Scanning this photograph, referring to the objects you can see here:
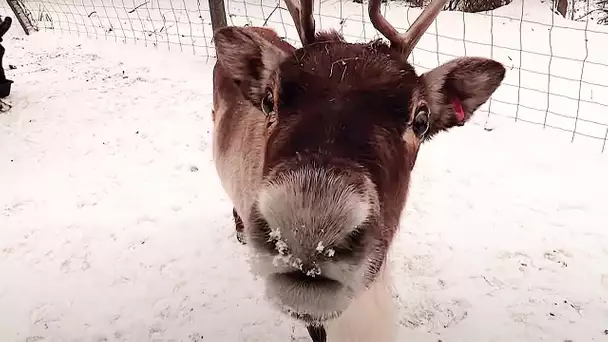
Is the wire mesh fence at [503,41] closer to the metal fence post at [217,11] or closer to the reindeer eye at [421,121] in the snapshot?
the metal fence post at [217,11]

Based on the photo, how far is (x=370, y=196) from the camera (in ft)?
6.15

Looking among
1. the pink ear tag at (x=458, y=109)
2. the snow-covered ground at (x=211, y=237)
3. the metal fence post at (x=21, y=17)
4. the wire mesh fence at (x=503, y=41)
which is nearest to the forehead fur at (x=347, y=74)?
the pink ear tag at (x=458, y=109)

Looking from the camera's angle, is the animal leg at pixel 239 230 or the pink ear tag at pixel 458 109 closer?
the pink ear tag at pixel 458 109

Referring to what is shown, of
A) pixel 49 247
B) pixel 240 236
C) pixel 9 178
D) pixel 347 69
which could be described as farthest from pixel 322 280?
pixel 9 178

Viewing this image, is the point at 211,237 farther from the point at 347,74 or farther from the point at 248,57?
the point at 347,74

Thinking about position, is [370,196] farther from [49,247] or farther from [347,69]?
[49,247]

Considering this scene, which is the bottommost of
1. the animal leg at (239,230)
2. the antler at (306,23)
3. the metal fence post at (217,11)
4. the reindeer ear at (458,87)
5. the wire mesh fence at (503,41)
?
the wire mesh fence at (503,41)

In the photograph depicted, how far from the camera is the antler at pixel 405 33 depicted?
2.64 metres

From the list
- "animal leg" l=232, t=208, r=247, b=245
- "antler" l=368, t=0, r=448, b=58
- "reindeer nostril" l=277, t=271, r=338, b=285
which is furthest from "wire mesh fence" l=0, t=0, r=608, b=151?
"reindeer nostril" l=277, t=271, r=338, b=285

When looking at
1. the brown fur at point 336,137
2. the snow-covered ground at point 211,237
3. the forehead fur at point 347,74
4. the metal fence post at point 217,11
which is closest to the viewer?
the brown fur at point 336,137

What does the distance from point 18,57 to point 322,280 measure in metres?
10.5

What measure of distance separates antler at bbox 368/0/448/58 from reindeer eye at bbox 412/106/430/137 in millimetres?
375

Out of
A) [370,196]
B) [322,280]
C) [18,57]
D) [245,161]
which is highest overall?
[370,196]

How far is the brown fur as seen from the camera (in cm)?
174
